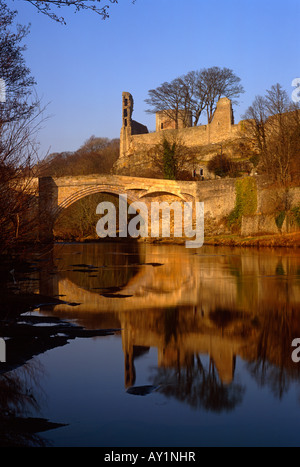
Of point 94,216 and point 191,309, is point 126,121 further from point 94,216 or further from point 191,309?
point 191,309

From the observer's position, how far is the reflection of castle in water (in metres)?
4.43

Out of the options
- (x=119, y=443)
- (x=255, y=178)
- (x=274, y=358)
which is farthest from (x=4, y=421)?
(x=255, y=178)

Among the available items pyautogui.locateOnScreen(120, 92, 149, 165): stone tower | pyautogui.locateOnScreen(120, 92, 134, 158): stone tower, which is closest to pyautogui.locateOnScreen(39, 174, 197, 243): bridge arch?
pyautogui.locateOnScreen(120, 92, 149, 165): stone tower

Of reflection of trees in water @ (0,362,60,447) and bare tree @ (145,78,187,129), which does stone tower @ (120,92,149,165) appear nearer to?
bare tree @ (145,78,187,129)

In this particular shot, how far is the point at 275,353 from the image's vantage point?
14.1 ft

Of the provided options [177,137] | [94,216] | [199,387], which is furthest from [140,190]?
[199,387]

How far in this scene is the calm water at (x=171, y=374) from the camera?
9.14 feet

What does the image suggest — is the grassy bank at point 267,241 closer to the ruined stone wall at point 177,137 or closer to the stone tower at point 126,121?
the ruined stone wall at point 177,137

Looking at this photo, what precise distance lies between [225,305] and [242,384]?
11.2 feet

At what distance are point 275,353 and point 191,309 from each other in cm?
235

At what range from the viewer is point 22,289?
26.8 ft

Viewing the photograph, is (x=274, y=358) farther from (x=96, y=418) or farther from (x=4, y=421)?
(x=4, y=421)

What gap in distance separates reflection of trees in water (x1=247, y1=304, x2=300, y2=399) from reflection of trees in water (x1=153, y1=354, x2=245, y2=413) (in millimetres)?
279

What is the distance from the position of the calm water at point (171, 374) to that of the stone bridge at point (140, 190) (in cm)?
1959
